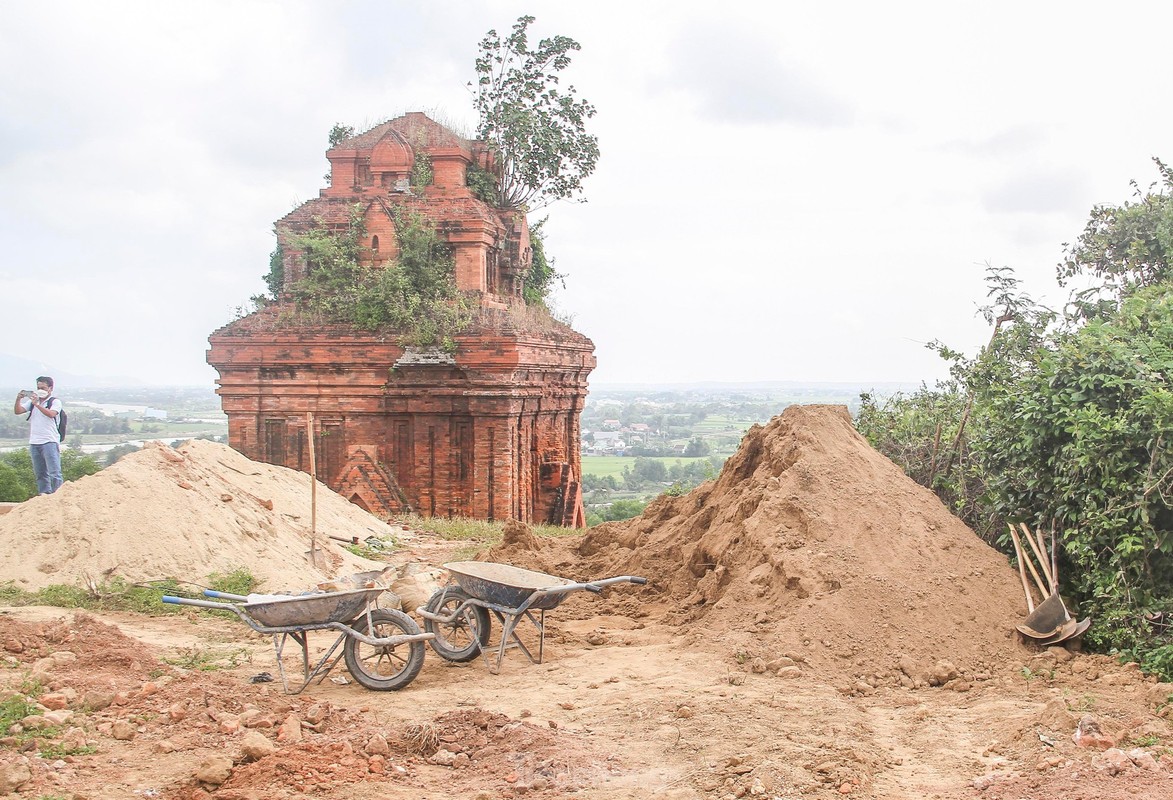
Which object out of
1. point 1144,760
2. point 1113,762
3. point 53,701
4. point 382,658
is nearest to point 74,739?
point 53,701

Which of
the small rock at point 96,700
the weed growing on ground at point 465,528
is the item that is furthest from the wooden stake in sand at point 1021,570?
the weed growing on ground at point 465,528

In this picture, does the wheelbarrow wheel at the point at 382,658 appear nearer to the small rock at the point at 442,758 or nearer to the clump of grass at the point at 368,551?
the small rock at the point at 442,758

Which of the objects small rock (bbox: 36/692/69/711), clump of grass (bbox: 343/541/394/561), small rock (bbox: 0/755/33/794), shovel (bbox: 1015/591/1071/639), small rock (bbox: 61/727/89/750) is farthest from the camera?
clump of grass (bbox: 343/541/394/561)

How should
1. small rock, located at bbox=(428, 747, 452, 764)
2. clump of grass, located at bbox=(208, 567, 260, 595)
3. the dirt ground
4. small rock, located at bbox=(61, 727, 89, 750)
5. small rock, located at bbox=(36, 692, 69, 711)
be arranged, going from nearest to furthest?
1. the dirt ground
2. small rock, located at bbox=(61, 727, 89, 750)
3. small rock, located at bbox=(428, 747, 452, 764)
4. small rock, located at bbox=(36, 692, 69, 711)
5. clump of grass, located at bbox=(208, 567, 260, 595)

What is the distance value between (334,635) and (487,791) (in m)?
3.95

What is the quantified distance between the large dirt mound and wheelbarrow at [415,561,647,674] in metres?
1.19

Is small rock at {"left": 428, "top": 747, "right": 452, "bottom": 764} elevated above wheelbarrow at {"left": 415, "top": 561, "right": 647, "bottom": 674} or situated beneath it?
situated beneath

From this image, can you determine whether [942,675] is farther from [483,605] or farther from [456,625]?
[456,625]

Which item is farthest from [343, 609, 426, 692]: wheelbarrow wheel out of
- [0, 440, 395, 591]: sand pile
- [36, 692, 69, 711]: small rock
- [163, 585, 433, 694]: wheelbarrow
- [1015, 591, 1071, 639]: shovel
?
[1015, 591, 1071, 639]: shovel

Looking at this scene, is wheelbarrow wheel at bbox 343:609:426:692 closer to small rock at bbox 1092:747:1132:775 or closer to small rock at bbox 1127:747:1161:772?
small rock at bbox 1092:747:1132:775

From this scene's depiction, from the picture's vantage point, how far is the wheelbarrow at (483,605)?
7.80 meters

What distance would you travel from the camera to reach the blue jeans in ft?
40.6

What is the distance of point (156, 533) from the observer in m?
10.4

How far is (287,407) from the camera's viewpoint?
17.6 metres
